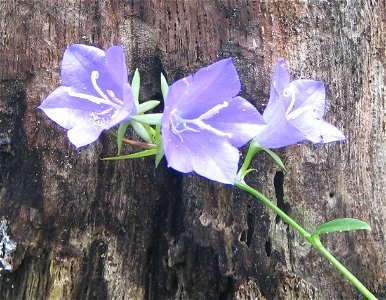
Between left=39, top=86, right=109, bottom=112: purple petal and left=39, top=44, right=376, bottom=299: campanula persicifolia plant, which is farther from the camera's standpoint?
left=39, top=86, right=109, bottom=112: purple petal

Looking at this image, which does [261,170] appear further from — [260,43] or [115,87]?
[115,87]

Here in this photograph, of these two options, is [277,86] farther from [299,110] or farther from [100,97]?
[100,97]

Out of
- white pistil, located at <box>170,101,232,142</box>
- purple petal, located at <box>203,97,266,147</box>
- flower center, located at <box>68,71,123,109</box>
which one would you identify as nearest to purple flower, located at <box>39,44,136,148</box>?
flower center, located at <box>68,71,123,109</box>

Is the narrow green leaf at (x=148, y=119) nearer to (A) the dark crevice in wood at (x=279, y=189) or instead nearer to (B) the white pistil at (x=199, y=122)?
(B) the white pistil at (x=199, y=122)

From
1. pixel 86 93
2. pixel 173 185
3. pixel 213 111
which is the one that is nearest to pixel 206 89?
pixel 213 111

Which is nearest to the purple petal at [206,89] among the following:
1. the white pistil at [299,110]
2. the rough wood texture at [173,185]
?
the white pistil at [299,110]

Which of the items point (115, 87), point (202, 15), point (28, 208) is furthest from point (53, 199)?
point (202, 15)

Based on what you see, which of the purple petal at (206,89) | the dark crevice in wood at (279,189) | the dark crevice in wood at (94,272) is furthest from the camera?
the dark crevice in wood at (279,189)

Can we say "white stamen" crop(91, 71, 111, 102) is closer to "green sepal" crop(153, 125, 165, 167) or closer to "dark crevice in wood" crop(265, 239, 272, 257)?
"green sepal" crop(153, 125, 165, 167)
